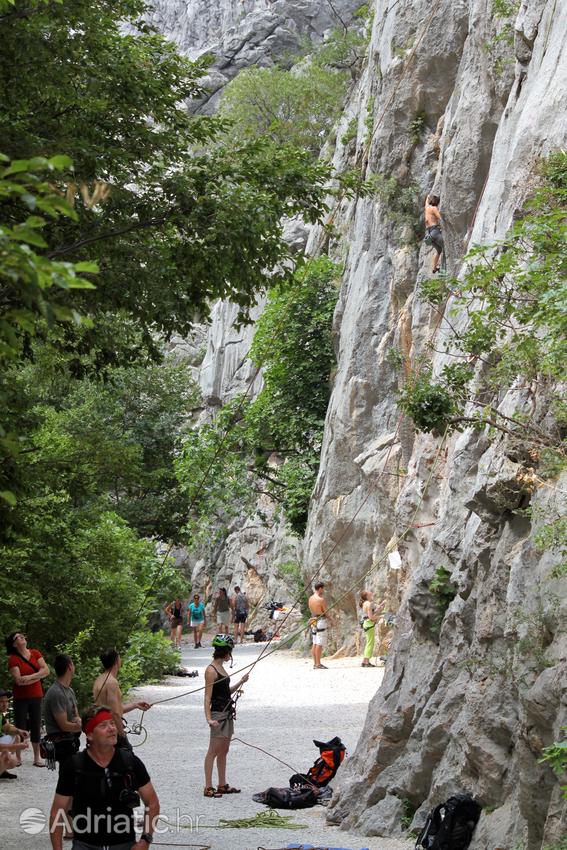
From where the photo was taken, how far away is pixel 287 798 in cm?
903

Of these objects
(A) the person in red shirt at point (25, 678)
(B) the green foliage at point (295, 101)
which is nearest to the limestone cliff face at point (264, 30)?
(B) the green foliage at point (295, 101)

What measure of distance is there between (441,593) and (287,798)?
8.12ft

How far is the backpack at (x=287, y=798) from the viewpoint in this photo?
8.96 metres

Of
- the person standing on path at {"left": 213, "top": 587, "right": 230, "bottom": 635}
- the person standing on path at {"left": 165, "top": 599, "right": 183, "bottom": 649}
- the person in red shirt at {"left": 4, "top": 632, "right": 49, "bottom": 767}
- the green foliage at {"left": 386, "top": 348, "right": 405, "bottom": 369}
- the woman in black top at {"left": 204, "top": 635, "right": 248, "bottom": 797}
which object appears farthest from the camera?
the person standing on path at {"left": 213, "top": 587, "right": 230, "bottom": 635}

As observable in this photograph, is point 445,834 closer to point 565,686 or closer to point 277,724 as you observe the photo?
point 565,686

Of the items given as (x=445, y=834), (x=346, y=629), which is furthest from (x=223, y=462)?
(x=445, y=834)

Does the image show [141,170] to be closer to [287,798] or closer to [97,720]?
[97,720]

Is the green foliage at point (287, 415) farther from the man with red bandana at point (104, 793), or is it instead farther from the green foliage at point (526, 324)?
the man with red bandana at point (104, 793)

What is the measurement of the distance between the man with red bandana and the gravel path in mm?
2960

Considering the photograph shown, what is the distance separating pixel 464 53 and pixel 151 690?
14015 mm

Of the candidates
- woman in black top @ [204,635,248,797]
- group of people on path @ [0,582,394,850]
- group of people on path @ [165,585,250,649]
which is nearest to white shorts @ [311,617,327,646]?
group of people on path @ [165,585,250,649]

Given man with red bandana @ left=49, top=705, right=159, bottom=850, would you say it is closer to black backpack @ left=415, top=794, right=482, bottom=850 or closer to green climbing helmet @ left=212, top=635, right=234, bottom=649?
black backpack @ left=415, top=794, right=482, bottom=850

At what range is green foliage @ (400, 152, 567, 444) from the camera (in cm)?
657

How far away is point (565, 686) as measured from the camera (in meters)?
5.55
